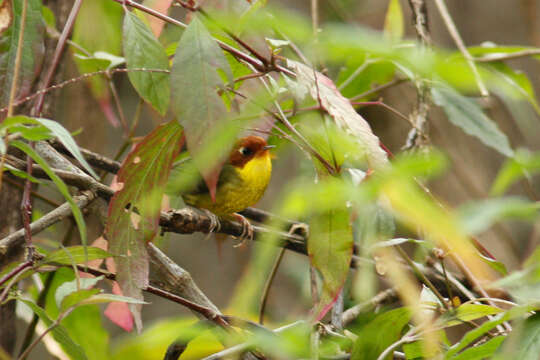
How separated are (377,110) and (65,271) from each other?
4.69 feet

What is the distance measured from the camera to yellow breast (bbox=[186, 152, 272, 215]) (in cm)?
207

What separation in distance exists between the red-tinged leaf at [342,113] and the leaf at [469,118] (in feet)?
2.26

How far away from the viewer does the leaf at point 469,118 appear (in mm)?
1457

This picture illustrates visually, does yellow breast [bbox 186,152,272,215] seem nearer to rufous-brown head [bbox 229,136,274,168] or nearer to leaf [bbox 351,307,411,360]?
rufous-brown head [bbox 229,136,274,168]

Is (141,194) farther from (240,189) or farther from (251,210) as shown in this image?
(240,189)

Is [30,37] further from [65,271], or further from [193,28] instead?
[65,271]

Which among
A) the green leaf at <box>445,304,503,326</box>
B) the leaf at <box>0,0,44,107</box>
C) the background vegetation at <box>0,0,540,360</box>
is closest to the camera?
the background vegetation at <box>0,0,540,360</box>

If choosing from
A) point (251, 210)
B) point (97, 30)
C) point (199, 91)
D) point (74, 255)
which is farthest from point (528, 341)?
point (97, 30)

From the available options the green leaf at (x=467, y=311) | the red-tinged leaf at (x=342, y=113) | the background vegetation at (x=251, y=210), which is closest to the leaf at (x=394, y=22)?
the background vegetation at (x=251, y=210)

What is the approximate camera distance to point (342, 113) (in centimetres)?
76

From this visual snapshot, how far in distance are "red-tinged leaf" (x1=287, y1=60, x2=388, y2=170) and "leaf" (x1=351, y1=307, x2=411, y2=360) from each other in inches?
12.1

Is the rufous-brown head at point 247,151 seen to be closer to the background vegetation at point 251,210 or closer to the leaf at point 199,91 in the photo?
the background vegetation at point 251,210

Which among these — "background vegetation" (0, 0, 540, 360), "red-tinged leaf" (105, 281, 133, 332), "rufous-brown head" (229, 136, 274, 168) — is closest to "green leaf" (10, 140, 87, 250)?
"background vegetation" (0, 0, 540, 360)

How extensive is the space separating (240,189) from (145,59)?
4.13 ft
